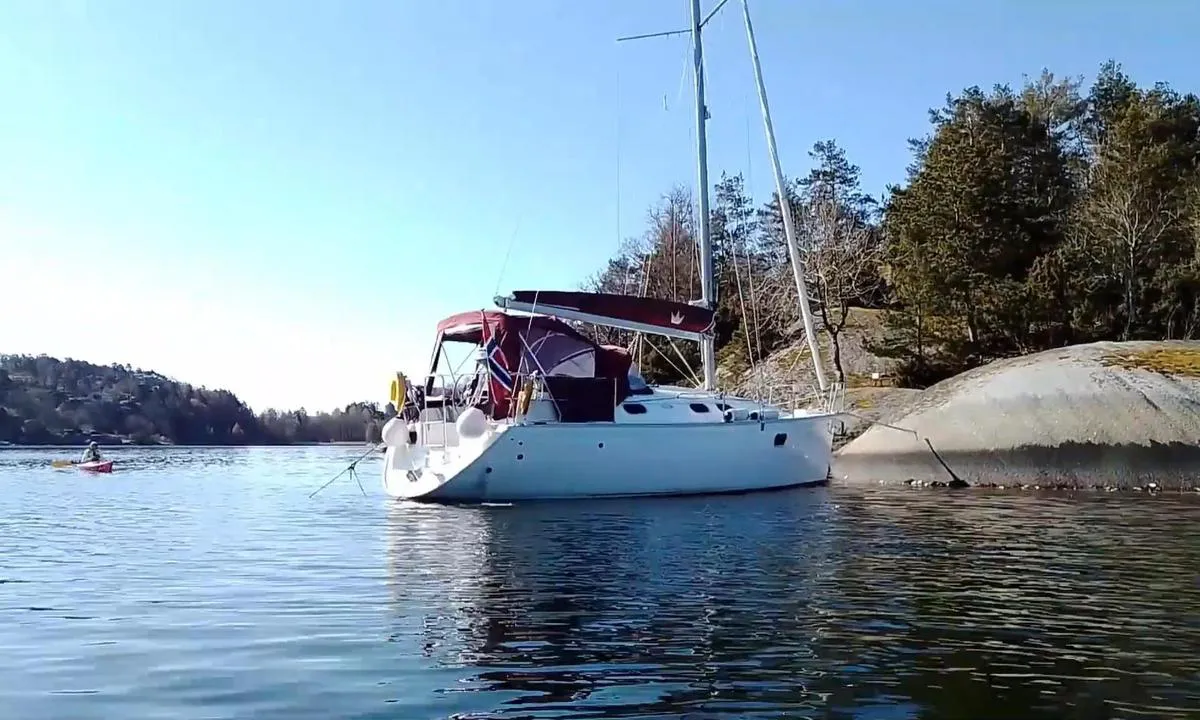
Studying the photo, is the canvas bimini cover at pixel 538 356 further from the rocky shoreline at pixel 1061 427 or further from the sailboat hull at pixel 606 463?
the rocky shoreline at pixel 1061 427

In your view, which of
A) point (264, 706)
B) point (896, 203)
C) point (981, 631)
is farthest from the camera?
point (896, 203)

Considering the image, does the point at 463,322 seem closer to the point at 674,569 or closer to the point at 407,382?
the point at 407,382

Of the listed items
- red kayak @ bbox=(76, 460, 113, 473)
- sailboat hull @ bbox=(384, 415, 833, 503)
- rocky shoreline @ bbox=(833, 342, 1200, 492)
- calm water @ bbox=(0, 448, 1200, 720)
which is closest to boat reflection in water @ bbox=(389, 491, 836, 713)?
calm water @ bbox=(0, 448, 1200, 720)

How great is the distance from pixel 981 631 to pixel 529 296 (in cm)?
1584

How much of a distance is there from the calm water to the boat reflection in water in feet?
0.13

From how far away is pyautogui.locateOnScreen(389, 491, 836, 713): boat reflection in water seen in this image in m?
7.32

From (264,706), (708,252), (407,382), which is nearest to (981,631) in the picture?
(264,706)

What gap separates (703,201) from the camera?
2788cm

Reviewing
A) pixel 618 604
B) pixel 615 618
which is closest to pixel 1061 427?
pixel 618 604

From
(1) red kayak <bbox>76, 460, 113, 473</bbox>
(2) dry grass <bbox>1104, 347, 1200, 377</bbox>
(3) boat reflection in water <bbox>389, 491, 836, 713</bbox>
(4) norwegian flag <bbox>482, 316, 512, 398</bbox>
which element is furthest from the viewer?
(1) red kayak <bbox>76, 460, 113, 473</bbox>

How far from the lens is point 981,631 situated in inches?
350

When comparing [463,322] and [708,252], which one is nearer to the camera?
[463,322]

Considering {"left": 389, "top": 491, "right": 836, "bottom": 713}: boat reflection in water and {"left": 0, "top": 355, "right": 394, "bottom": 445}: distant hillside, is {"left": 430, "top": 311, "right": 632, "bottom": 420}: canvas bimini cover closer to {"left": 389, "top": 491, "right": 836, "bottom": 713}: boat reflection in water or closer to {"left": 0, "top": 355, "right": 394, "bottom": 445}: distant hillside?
{"left": 389, "top": 491, "right": 836, "bottom": 713}: boat reflection in water

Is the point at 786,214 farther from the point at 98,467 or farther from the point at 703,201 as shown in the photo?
the point at 98,467
